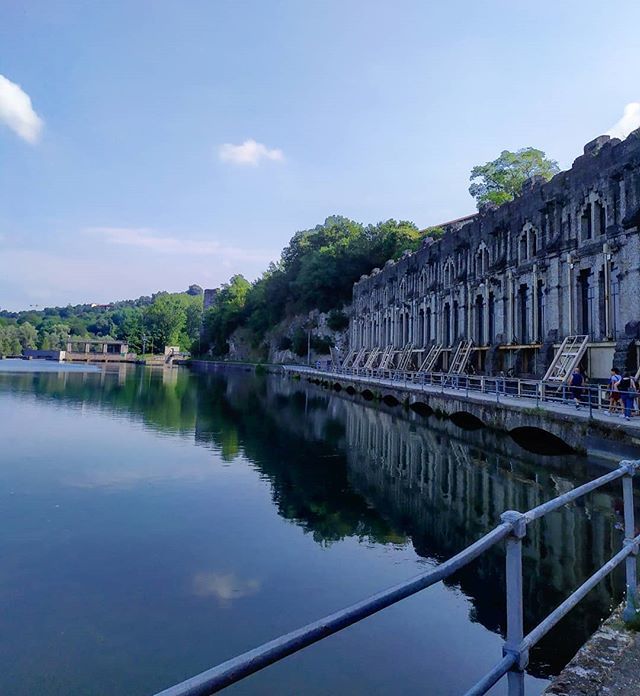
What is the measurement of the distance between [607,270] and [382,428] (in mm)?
11214

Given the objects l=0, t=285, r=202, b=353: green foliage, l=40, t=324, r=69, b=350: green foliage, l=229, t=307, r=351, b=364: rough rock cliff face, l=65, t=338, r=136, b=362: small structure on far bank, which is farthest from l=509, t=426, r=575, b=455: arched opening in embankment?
l=40, t=324, r=69, b=350: green foliage

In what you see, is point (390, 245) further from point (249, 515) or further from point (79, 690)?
point (79, 690)

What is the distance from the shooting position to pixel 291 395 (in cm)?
4053

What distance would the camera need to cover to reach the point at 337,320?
230 ft

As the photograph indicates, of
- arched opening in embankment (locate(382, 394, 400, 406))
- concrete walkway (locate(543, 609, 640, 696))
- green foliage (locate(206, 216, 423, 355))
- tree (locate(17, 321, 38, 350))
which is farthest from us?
tree (locate(17, 321, 38, 350))

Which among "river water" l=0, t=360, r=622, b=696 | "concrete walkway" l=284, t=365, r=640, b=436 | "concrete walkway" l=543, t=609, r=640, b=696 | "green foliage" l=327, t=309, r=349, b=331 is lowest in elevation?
"river water" l=0, t=360, r=622, b=696

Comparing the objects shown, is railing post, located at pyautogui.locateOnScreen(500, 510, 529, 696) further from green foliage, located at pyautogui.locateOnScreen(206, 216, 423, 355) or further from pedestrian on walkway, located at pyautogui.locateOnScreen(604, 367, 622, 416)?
green foliage, located at pyautogui.locateOnScreen(206, 216, 423, 355)

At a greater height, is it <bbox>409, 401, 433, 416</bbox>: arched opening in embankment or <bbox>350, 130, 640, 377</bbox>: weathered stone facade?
<bbox>350, 130, 640, 377</bbox>: weathered stone facade

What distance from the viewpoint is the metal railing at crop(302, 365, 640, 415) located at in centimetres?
1569

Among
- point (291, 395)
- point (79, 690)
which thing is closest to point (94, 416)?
point (291, 395)

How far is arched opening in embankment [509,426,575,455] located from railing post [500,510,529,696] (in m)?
15.3

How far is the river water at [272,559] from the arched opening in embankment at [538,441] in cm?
50

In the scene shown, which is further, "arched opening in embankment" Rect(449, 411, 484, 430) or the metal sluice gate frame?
"arched opening in embankment" Rect(449, 411, 484, 430)

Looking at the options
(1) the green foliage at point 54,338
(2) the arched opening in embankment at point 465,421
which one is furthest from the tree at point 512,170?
(1) the green foliage at point 54,338
